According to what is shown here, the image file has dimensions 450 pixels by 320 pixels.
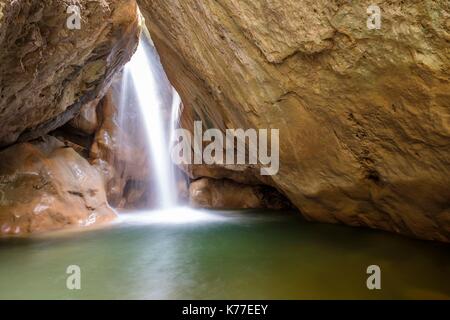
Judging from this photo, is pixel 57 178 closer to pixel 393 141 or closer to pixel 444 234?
pixel 393 141

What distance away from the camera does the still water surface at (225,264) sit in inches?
139

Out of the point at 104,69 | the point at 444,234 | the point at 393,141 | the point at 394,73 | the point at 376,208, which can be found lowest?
the point at 444,234

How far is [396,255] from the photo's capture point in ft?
15.7

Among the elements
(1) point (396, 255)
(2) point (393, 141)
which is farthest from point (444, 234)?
(2) point (393, 141)

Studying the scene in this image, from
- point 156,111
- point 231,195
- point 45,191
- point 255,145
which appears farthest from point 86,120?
point 255,145

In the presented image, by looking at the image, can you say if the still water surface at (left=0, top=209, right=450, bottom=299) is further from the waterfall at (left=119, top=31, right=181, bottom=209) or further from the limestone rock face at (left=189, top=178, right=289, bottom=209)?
the waterfall at (left=119, top=31, right=181, bottom=209)

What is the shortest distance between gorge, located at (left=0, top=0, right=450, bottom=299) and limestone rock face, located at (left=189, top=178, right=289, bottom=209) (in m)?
2.93

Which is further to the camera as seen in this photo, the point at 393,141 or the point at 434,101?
the point at 393,141

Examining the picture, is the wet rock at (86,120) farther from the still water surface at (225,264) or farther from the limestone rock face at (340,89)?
the limestone rock face at (340,89)

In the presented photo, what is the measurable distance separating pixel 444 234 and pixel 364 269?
1961mm

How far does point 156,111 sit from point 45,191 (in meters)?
6.16

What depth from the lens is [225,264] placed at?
455 cm

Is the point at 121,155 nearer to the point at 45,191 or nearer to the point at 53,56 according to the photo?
the point at 45,191

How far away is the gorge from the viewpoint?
11.7ft
